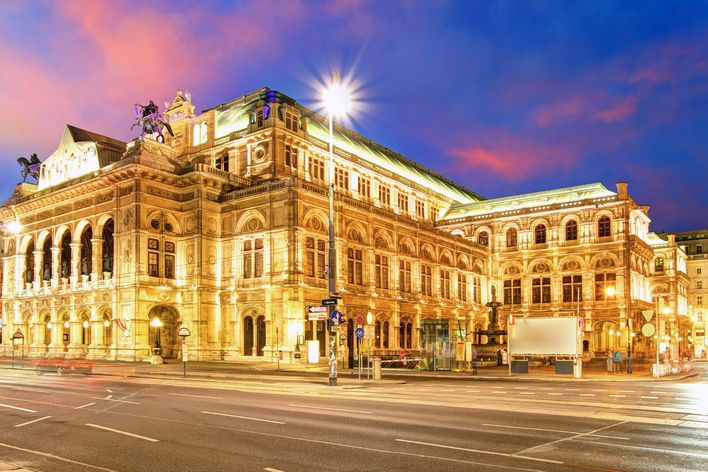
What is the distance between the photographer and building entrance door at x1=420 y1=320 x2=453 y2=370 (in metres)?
43.8

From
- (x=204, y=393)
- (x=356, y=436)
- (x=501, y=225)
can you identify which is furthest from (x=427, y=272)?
(x=356, y=436)

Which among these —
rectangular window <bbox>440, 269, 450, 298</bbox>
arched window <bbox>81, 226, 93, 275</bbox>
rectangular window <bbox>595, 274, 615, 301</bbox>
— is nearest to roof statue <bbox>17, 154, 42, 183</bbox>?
arched window <bbox>81, 226, 93, 275</bbox>

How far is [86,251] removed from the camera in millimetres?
66812

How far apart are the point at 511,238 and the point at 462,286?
41.1 feet

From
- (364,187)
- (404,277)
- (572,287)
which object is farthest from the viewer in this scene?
(572,287)

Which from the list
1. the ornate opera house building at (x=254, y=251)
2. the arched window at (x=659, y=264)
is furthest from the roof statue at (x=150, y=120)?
the arched window at (x=659, y=264)

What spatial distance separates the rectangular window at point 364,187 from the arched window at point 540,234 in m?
26.4

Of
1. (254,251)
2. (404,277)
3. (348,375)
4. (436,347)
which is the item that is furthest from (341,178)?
(348,375)

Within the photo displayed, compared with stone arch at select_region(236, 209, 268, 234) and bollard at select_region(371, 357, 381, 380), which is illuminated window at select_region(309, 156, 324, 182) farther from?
bollard at select_region(371, 357, 381, 380)

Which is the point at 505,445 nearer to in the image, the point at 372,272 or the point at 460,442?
the point at 460,442

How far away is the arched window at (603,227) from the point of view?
85562mm

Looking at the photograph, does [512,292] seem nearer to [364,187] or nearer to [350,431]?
[364,187]

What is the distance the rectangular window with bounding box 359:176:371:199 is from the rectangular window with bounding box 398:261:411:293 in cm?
1018

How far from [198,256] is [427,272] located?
28705mm
